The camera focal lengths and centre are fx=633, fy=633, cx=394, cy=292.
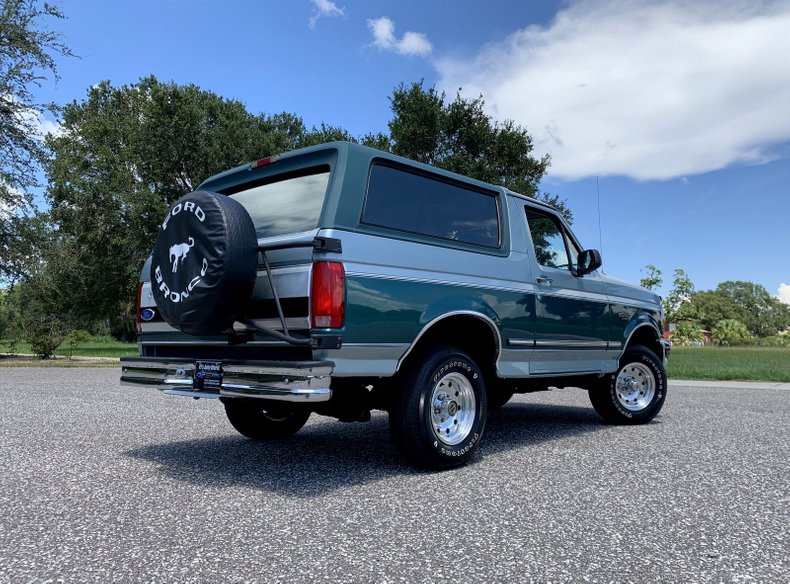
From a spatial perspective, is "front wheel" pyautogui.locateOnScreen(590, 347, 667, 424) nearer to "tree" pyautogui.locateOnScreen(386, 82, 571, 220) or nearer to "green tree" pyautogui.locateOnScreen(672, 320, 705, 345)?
"tree" pyautogui.locateOnScreen(386, 82, 571, 220)

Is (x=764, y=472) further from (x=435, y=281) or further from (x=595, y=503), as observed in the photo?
(x=435, y=281)

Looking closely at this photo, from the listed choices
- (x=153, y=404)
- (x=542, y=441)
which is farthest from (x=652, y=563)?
(x=153, y=404)

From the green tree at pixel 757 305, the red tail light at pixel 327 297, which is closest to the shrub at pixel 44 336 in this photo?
the red tail light at pixel 327 297

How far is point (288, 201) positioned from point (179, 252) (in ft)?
2.86

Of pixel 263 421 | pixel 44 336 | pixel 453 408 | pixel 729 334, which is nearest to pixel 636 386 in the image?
pixel 453 408

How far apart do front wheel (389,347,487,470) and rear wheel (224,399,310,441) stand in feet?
5.07

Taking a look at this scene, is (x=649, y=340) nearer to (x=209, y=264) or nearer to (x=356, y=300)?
(x=356, y=300)

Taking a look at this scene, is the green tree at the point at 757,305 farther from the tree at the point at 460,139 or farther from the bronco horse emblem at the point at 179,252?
the bronco horse emblem at the point at 179,252

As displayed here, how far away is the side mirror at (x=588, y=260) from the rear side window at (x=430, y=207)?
1.14 meters

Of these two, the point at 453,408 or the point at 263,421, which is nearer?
the point at 453,408

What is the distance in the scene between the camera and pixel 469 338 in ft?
17.2

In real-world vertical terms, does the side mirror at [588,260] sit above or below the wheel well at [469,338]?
above

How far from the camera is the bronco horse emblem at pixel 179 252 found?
4.25m

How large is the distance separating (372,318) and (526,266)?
2.00 metres
